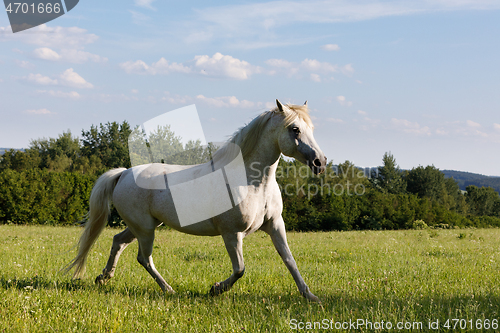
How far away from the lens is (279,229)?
4973 millimetres

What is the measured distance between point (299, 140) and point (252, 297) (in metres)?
2.29

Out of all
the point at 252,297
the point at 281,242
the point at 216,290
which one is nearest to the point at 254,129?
the point at 281,242

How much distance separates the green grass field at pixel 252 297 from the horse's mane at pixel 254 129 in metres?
1.94

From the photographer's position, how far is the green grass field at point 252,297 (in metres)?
3.95

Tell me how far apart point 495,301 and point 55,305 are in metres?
5.56

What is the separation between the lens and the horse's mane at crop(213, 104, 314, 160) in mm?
4559

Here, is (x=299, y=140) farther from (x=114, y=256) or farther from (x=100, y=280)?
(x=100, y=280)

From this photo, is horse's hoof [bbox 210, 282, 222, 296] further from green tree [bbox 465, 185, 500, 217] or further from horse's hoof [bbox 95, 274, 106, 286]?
green tree [bbox 465, 185, 500, 217]

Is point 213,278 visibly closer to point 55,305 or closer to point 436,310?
point 55,305

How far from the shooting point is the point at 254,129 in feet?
15.8

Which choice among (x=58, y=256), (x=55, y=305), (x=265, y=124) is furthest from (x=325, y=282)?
(x=58, y=256)

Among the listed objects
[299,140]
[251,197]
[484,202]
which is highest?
[299,140]

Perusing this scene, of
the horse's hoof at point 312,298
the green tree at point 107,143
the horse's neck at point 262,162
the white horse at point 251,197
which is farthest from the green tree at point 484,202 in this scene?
the horse's neck at point 262,162

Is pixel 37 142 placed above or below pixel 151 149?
above
